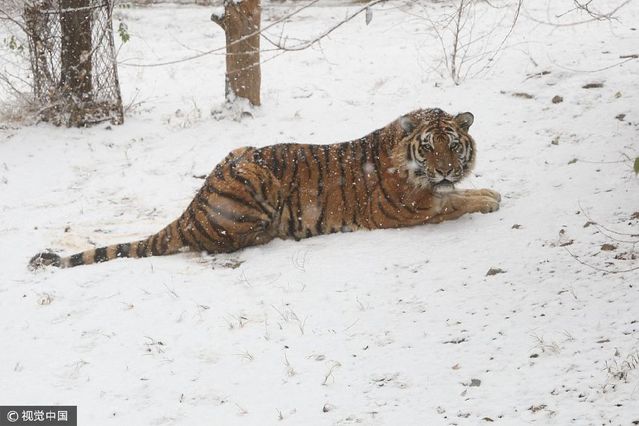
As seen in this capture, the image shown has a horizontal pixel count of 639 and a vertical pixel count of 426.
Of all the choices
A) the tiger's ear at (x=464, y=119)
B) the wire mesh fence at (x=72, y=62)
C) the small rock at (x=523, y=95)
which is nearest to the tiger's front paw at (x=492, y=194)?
the tiger's ear at (x=464, y=119)

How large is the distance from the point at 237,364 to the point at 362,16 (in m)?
10.7

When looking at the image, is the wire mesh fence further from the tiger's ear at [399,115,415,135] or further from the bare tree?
the tiger's ear at [399,115,415,135]

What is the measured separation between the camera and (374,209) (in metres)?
6.43

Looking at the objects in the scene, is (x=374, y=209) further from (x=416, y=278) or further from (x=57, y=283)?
(x=57, y=283)

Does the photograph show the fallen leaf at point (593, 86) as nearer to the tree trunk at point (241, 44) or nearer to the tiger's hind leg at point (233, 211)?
the tree trunk at point (241, 44)

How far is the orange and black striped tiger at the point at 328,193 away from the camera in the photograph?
625 cm

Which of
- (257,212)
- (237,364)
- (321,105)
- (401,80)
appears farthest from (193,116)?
(237,364)

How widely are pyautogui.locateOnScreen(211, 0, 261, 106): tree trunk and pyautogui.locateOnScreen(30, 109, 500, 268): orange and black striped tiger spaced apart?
2957 millimetres

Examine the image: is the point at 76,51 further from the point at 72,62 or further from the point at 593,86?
the point at 593,86

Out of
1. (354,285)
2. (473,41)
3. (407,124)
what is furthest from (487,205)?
(473,41)

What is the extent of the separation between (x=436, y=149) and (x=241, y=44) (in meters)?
4.05


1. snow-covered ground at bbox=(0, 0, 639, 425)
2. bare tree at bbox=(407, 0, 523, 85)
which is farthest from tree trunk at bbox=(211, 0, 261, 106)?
bare tree at bbox=(407, 0, 523, 85)

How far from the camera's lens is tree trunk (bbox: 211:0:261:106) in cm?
925

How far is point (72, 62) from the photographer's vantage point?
31.4ft
